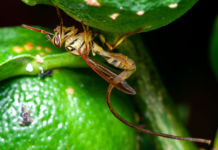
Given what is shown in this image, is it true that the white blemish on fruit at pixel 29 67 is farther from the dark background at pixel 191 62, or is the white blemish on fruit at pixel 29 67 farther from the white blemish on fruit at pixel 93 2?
the dark background at pixel 191 62

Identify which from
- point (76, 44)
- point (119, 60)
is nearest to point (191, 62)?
point (119, 60)

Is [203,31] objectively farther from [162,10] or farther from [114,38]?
[162,10]

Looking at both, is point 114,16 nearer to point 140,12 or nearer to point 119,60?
point 140,12

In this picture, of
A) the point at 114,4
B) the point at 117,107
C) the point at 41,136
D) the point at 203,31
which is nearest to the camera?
the point at 114,4

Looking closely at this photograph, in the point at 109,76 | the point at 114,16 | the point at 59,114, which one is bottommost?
the point at 59,114

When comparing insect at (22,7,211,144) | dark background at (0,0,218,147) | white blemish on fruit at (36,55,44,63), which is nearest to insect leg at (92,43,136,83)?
insect at (22,7,211,144)

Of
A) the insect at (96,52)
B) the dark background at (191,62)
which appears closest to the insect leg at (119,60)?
the insect at (96,52)

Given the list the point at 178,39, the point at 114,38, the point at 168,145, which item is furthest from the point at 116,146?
the point at 178,39
